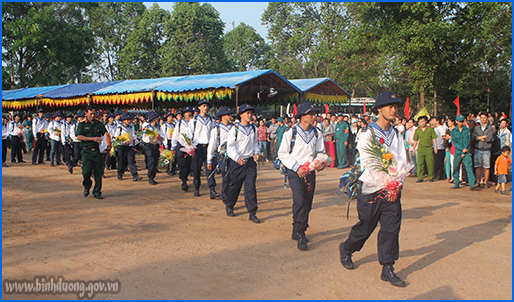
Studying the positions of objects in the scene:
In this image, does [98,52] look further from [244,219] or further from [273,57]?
[244,219]

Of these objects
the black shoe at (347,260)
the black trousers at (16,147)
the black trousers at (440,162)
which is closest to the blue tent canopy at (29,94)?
the black trousers at (16,147)

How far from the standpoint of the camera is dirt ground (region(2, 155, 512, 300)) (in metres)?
4.20

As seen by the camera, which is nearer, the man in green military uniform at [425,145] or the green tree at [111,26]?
the man in green military uniform at [425,145]

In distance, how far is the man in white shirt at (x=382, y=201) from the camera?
4.32 metres

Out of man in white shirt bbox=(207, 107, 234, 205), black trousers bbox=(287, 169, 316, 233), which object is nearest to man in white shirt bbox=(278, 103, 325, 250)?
black trousers bbox=(287, 169, 316, 233)

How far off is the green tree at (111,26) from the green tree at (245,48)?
19.2 meters

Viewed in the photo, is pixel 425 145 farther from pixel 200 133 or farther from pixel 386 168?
pixel 386 168

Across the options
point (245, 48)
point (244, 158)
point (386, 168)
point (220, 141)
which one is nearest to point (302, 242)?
point (386, 168)

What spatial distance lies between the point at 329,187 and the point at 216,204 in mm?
3576

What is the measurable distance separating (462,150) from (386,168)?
6.58 meters

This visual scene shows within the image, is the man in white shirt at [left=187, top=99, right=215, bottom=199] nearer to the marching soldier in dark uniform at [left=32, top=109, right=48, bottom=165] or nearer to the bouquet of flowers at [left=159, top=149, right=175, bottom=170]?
the bouquet of flowers at [left=159, top=149, right=175, bottom=170]

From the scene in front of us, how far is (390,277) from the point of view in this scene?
430cm

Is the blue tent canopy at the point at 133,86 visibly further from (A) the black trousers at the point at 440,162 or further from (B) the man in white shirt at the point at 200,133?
(A) the black trousers at the point at 440,162

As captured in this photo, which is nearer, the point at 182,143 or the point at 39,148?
the point at 182,143
